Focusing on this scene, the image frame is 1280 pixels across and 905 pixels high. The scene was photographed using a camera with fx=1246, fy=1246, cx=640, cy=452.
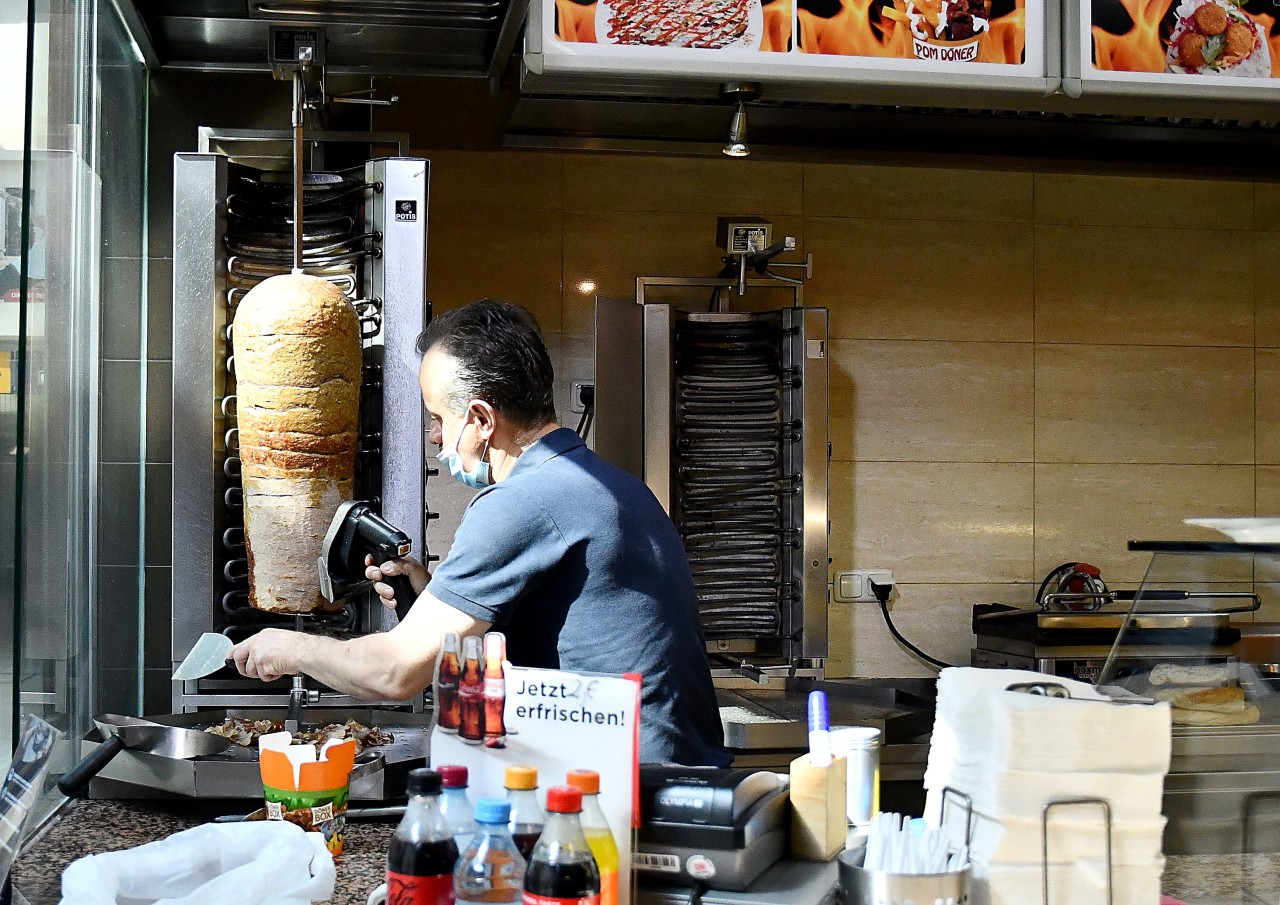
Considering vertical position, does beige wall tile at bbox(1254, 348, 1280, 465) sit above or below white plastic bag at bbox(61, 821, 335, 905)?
above

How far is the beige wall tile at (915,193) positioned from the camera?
157 inches

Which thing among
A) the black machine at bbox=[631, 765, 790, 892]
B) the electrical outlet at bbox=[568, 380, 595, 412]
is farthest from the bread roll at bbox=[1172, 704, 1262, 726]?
the electrical outlet at bbox=[568, 380, 595, 412]

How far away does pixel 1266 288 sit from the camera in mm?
4188

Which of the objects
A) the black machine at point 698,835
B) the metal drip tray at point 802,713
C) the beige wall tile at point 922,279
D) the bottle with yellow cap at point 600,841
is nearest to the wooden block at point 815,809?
the black machine at point 698,835

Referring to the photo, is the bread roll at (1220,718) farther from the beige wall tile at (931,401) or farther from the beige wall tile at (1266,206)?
the beige wall tile at (1266,206)

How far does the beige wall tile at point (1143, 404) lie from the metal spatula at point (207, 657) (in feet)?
9.26

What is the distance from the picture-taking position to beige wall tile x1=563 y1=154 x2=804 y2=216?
3.89 meters

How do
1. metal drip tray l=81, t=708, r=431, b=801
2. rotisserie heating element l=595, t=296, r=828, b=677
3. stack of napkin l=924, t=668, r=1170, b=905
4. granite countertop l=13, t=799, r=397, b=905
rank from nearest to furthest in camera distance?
1. stack of napkin l=924, t=668, r=1170, b=905
2. granite countertop l=13, t=799, r=397, b=905
3. metal drip tray l=81, t=708, r=431, b=801
4. rotisserie heating element l=595, t=296, r=828, b=677

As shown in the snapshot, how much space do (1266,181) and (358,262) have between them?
3.16 metres

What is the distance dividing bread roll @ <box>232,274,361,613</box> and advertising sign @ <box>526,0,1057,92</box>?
3.13 ft

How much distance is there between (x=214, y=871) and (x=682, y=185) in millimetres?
2848

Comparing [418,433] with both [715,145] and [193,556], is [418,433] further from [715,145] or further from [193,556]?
[715,145]

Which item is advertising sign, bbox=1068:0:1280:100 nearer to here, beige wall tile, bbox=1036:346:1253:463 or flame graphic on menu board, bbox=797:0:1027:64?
flame graphic on menu board, bbox=797:0:1027:64

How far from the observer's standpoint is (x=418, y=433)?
2404mm
